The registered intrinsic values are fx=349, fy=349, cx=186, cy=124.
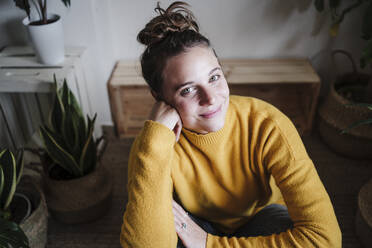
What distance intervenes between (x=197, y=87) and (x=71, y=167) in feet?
2.88

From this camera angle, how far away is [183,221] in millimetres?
1172

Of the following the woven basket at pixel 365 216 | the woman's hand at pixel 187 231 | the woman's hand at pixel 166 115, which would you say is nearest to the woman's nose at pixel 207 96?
the woman's hand at pixel 166 115

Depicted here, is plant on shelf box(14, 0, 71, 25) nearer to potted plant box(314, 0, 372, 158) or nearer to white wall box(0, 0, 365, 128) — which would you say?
white wall box(0, 0, 365, 128)

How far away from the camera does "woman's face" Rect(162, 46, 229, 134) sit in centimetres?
103

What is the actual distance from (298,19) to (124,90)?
1.17 metres

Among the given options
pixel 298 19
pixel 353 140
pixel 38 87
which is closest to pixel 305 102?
pixel 353 140

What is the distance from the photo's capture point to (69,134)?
162cm

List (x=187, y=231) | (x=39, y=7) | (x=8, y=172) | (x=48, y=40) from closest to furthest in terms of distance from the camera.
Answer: (x=187, y=231) → (x=8, y=172) → (x=48, y=40) → (x=39, y=7)

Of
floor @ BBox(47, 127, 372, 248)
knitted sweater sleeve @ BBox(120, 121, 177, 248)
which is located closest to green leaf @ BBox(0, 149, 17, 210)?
floor @ BBox(47, 127, 372, 248)

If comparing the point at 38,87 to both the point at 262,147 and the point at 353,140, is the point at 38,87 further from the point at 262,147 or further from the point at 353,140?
the point at 353,140

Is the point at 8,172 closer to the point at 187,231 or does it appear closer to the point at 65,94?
the point at 65,94

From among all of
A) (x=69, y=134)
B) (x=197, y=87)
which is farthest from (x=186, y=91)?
(x=69, y=134)

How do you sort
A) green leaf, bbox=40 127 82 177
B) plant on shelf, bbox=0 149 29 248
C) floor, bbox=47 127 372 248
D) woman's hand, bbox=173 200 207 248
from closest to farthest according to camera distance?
woman's hand, bbox=173 200 207 248
plant on shelf, bbox=0 149 29 248
green leaf, bbox=40 127 82 177
floor, bbox=47 127 372 248

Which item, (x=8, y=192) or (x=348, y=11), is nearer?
(x=8, y=192)
